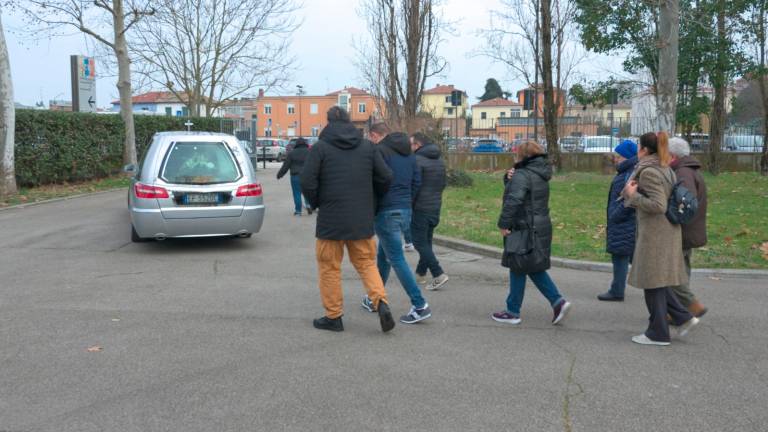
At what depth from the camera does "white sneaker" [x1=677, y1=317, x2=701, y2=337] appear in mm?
5551

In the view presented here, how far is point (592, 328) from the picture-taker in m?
6.09

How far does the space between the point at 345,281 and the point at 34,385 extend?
392 centimetres

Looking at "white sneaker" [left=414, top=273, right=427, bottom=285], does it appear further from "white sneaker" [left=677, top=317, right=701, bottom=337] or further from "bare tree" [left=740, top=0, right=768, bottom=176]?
"bare tree" [left=740, top=0, right=768, bottom=176]

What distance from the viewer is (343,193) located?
18.2 ft

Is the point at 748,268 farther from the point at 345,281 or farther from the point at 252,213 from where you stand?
the point at 252,213

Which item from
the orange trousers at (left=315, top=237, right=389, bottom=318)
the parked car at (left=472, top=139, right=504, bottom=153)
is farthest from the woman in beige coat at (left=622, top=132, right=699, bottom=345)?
the parked car at (left=472, top=139, right=504, bottom=153)

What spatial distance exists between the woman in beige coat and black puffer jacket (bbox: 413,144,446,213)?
2499 millimetres

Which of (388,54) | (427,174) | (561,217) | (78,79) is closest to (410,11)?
(388,54)

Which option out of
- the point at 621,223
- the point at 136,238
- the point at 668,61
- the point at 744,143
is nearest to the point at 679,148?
the point at 621,223

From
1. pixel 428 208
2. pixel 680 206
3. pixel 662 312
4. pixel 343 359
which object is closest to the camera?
pixel 343 359

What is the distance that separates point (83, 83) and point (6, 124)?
836 cm

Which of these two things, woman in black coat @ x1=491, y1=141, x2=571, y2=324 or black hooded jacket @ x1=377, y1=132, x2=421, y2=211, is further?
black hooded jacket @ x1=377, y1=132, x2=421, y2=211

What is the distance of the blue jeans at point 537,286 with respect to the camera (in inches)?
237

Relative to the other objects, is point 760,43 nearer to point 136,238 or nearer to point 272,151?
point 136,238
